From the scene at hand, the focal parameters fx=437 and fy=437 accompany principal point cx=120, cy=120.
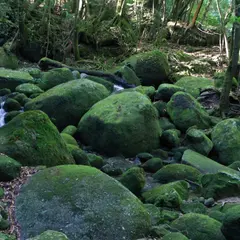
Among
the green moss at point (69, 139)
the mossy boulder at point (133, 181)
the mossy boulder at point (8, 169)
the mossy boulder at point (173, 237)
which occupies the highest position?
the mossy boulder at point (8, 169)

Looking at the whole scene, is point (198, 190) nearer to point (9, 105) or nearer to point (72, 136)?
point (72, 136)

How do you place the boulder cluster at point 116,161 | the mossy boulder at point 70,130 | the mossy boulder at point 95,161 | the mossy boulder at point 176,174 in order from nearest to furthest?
the boulder cluster at point 116,161 → the mossy boulder at point 176,174 → the mossy boulder at point 95,161 → the mossy boulder at point 70,130

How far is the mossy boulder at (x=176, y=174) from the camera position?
8.26 meters

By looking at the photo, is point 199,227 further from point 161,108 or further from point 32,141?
point 161,108

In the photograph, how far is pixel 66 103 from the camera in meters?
10.6

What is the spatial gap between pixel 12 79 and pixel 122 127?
177 inches

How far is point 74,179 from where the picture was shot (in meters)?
5.51

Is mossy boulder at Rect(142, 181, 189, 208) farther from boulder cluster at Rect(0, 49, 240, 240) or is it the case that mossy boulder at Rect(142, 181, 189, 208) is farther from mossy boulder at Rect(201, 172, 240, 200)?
mossy boulder at Rect(201, 172, 240, 200)

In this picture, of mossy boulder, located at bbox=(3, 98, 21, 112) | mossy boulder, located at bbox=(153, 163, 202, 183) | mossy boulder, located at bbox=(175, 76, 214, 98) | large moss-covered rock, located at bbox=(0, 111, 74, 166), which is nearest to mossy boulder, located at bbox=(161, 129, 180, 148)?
mossy boulder, located at bbox=(153, 163, 202, 183)

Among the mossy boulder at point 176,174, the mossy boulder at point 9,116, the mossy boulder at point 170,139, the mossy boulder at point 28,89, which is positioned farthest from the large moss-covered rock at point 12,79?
the mossy boulder at point 176,174

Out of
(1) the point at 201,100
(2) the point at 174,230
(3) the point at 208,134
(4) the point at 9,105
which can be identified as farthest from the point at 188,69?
(2) the point at 174,230

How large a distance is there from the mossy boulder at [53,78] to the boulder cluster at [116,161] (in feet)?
0.10

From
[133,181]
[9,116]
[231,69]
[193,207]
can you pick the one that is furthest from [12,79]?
[193,207]

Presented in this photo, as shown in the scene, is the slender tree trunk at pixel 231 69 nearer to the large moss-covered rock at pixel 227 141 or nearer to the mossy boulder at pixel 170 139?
the large moss-covered rock at pixel 227 141
